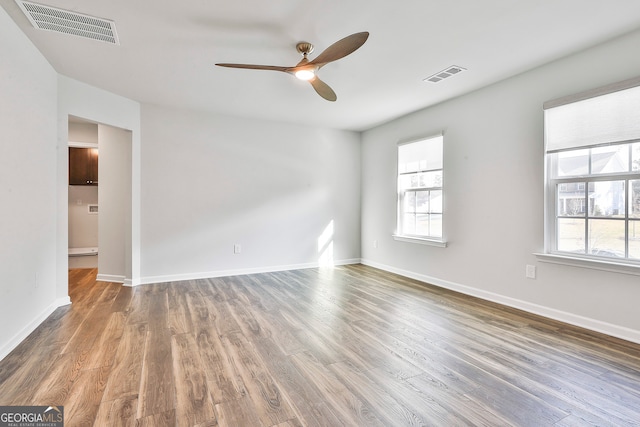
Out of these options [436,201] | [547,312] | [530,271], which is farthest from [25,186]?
[547,312]

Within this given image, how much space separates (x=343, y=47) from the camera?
2195 millimetres

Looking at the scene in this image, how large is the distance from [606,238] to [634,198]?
402 mm

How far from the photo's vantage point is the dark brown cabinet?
227 inches

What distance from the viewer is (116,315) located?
3.12 m

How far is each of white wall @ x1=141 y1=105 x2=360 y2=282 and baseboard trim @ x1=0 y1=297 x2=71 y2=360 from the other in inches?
44.3

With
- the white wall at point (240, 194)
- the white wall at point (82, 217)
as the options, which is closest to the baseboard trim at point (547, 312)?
the white wall at point (240, 194)

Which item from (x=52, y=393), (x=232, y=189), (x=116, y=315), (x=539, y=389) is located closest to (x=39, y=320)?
(x=116, y=315)

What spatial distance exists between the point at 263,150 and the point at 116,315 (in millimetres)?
3151

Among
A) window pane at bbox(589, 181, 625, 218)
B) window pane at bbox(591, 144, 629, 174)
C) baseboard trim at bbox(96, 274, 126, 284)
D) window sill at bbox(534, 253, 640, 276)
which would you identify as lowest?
baseboard trim at bbox(96, 274, 126, 284)

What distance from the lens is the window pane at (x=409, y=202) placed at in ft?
16.0

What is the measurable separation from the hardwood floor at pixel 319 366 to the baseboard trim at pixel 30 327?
0.25 ft

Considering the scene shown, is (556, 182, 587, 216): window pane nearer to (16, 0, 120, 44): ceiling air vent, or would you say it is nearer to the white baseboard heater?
(16, 0, 120, 44): ceiling air vent

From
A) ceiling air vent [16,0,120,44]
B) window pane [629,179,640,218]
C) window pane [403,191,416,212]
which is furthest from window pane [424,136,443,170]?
ceiling air vent [16,0,120,44]

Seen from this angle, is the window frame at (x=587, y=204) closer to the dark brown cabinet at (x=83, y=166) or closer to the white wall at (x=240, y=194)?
the white wall at (x=240, y=194)
